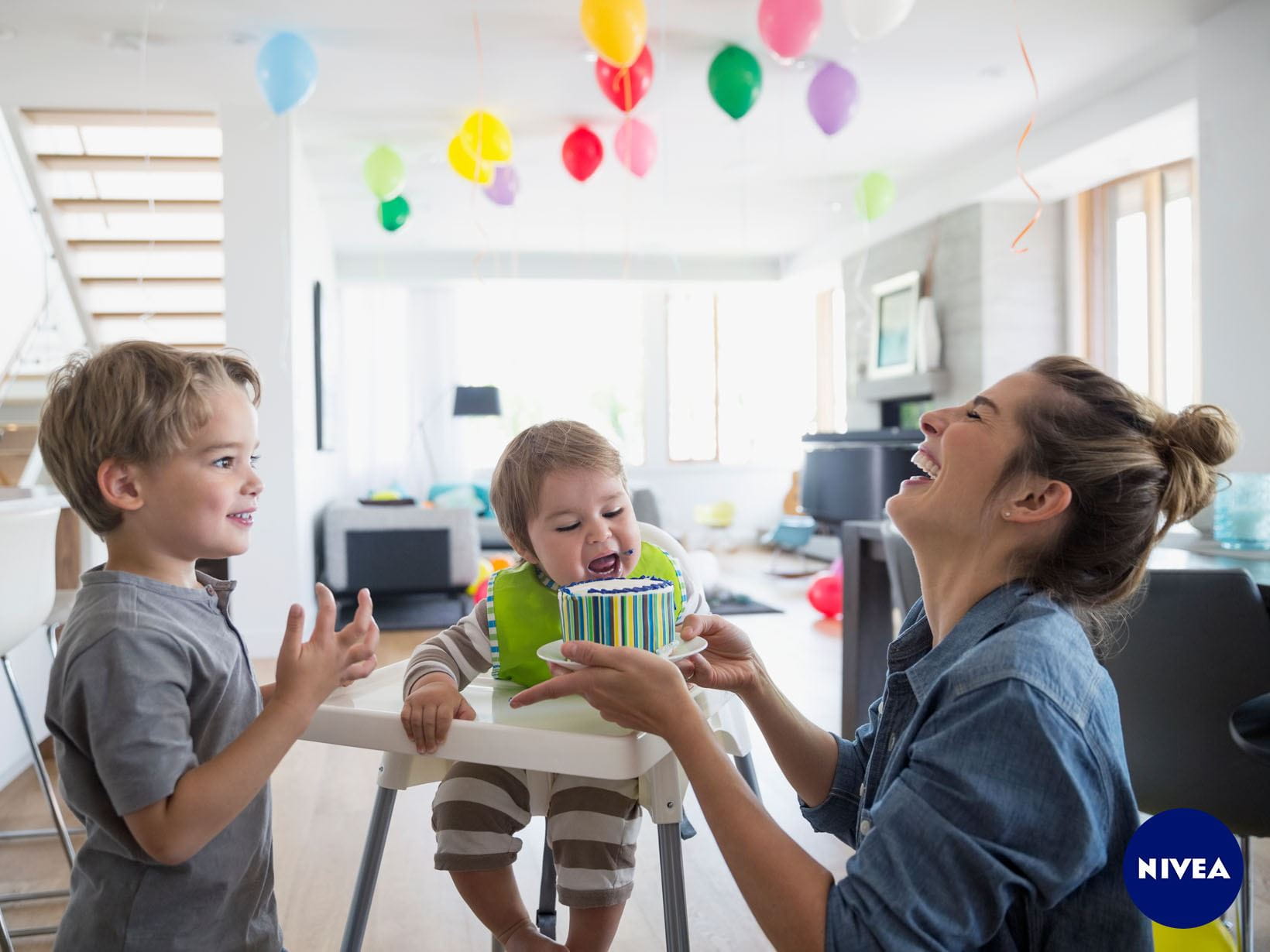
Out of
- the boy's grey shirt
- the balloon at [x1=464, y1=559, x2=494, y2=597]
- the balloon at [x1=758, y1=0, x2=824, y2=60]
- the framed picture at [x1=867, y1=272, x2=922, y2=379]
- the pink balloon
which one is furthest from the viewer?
the framed picture at [x1=867, y1=272, x2=922, y2=379]

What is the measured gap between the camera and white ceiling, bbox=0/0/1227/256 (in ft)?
13.2

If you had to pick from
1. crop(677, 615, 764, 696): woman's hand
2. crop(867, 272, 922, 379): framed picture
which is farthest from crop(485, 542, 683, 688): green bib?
crop(867, 272, 922, 379): framed picture

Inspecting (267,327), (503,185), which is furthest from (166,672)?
(503,185)

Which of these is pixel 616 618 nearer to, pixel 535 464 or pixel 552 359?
pixel 535 464

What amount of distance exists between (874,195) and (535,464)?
15.9ft

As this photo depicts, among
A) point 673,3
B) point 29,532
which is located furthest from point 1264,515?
point 673,3

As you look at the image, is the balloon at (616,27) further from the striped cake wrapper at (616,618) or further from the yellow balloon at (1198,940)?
the yellow balloon at (1198,940)

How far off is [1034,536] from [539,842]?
6.02 ft

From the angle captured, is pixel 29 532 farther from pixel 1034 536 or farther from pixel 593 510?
pixel 1034 536

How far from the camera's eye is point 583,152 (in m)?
5.07

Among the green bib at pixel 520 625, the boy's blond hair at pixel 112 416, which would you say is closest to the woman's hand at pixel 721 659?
the green bib at pixel 520 625

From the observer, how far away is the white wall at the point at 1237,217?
4.00 meters

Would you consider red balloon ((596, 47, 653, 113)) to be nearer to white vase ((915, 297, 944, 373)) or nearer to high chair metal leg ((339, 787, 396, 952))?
white vase ((915, 297, 944, 373))

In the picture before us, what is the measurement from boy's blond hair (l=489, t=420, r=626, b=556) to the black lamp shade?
6497mm
